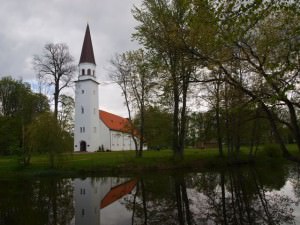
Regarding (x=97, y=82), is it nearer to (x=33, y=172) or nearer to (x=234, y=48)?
(x=33, y=172)

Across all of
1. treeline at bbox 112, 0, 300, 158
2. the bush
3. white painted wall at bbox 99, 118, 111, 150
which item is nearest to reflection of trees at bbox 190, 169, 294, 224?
treeline at bbox 112, 0, 300, 158

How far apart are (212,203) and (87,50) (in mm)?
44122

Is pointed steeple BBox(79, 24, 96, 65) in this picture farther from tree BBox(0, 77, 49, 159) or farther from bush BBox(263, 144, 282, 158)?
bush BBox(263, 144, 282, 158)

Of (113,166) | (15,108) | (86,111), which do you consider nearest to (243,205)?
(113,166)

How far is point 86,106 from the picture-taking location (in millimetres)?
51656

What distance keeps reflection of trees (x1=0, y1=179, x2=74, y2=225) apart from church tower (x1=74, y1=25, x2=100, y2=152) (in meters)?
33.8

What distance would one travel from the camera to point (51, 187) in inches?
→ 712

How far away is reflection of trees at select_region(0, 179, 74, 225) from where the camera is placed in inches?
394

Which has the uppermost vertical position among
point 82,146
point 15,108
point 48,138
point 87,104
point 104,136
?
point 15,108

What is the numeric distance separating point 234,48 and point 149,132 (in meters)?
23.7

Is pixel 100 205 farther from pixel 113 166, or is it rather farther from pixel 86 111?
pixel 86 111

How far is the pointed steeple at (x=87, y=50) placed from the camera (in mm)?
51688

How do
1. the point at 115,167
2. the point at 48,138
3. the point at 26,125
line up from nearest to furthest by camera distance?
the point at 48,138
the point at 115,167
the point at 26,125

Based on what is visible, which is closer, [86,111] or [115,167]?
[115,167]
